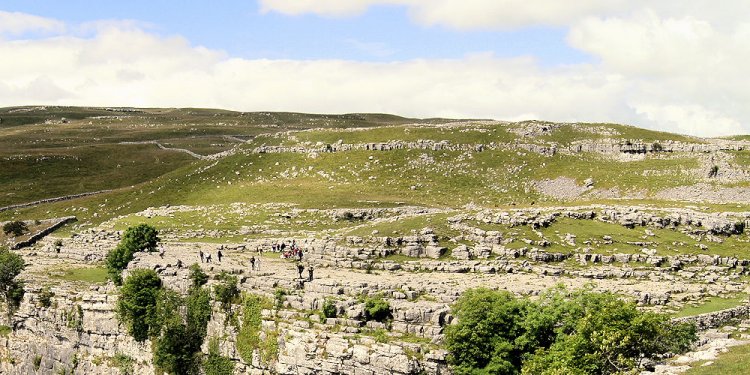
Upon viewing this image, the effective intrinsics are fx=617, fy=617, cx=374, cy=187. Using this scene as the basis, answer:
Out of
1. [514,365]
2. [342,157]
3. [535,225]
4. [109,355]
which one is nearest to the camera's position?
[514,365]

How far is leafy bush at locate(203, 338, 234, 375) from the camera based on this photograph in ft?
170

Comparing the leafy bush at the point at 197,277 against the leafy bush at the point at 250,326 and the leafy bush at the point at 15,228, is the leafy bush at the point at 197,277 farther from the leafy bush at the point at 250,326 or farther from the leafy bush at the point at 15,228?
the leafy bush at the point at 15,228

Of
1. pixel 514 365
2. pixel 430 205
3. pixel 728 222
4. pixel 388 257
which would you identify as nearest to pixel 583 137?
pixel 430 205

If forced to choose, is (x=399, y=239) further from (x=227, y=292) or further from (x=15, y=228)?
(x=15, y=228)

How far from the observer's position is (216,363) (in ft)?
173

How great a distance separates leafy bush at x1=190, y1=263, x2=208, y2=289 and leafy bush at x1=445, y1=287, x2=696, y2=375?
78.1 feet

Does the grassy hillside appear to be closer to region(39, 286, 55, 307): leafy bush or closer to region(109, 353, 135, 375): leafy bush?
region(39, 286, 55, 307): leafy bush

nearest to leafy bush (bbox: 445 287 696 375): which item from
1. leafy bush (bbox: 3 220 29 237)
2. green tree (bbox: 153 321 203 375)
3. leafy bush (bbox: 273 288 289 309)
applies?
leafy bush (bbox: 273 288 289 309)

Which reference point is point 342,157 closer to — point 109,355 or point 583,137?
point 583,137

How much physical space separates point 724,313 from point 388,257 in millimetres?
33405

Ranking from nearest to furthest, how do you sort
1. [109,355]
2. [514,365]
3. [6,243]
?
[514,365]
[109,355]
[6,243]

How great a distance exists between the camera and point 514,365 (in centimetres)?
4262

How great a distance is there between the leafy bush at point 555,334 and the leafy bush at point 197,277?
2381 cm

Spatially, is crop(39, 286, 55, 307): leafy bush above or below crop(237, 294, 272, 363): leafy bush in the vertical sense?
below
